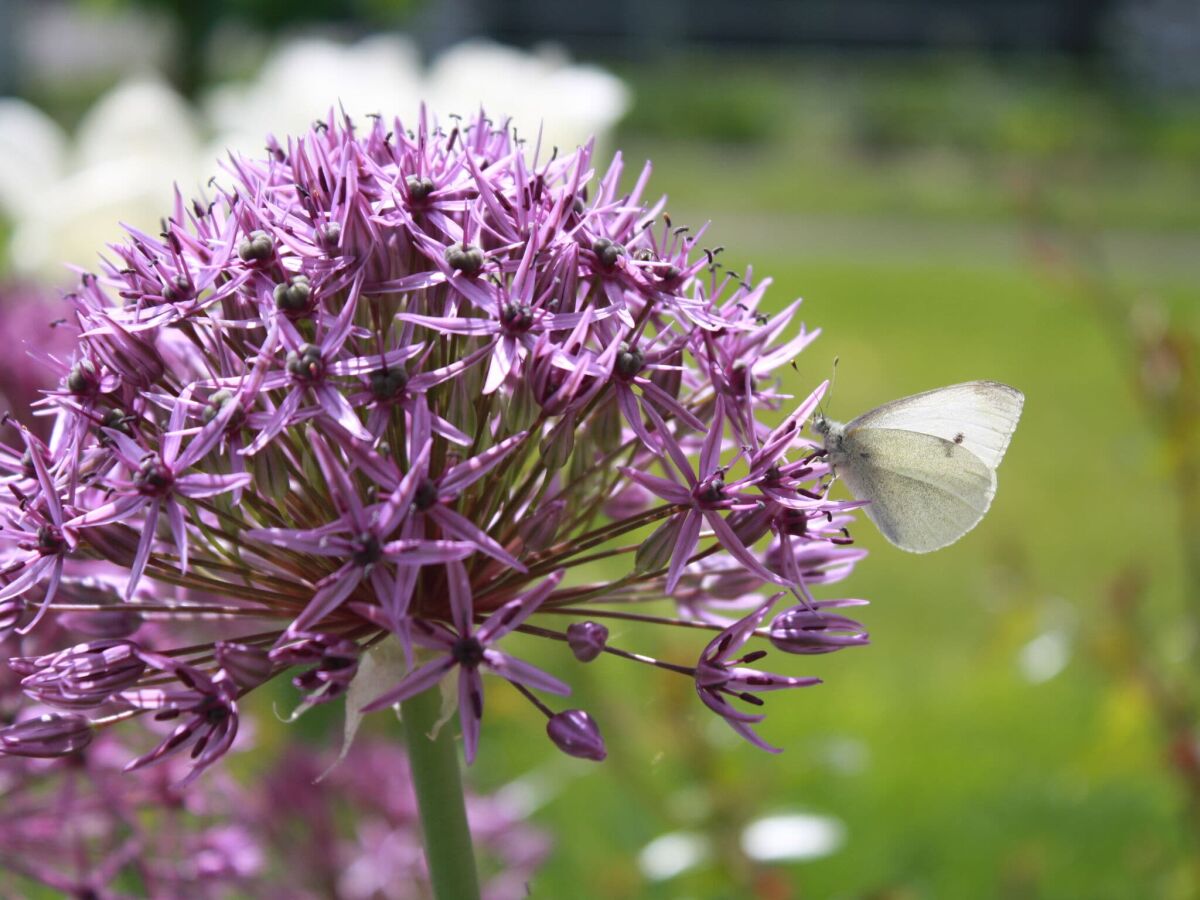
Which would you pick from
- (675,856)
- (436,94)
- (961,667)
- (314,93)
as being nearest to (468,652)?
(675,856)

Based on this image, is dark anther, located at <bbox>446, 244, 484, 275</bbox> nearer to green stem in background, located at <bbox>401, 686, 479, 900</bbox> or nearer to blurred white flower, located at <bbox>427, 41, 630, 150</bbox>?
green stem in background, located at <bbox>401, 686, 479, 900</bbox>

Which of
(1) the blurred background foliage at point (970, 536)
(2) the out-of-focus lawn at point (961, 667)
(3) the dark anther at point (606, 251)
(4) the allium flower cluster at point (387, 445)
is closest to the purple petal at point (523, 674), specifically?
(4) the allium flower cluster at point (387, 445)

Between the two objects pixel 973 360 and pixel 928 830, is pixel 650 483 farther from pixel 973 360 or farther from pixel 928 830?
pixel 973 360

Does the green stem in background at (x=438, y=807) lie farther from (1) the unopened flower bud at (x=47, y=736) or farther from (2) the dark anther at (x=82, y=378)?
(2) the dark anther at (x=82, y=378)

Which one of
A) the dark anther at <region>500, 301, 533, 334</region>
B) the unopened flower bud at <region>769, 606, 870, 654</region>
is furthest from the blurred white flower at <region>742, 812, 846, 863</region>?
the dark anther at <region>500, 301, 533, 334</region>

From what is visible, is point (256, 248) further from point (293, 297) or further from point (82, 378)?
point (82, 378)
